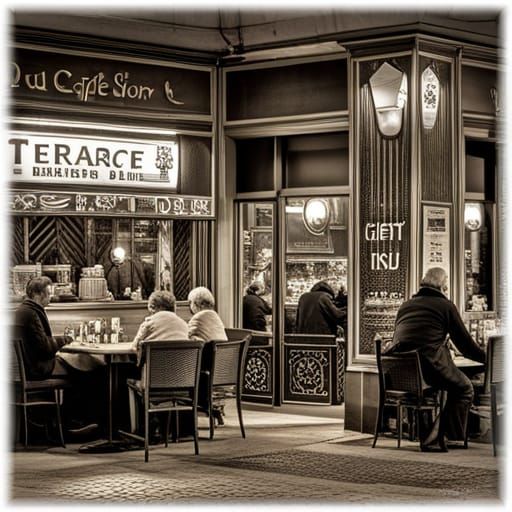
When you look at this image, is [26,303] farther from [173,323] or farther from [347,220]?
[347,220]

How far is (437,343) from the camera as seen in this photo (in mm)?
10078

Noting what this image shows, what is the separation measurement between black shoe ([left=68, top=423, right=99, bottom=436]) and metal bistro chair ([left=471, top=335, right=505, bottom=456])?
349cm

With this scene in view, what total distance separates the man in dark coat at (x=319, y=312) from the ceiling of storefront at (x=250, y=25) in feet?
8.28

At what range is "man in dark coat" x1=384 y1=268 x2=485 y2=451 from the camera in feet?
33.0

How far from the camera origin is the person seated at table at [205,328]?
10750 millimetres

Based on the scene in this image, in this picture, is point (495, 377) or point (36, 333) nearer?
point (495, 377)

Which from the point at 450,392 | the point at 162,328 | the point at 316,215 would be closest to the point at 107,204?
the point at 316,215

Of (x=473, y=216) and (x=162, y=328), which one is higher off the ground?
(x=473, y=216)

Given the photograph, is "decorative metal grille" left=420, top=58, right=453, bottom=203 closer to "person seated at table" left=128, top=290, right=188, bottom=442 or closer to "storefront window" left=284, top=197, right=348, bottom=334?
"storefront window" left=284, top=197, right=348, bottom=334

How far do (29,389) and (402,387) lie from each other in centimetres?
317

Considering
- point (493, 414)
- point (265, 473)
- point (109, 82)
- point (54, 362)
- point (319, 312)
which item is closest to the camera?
point (265, 473)

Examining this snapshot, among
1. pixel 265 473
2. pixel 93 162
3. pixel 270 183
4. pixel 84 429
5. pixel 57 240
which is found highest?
pixel 93 162

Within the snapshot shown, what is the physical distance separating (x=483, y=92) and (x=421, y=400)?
377cm

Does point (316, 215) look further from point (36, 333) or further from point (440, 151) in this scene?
point (36, 333)
